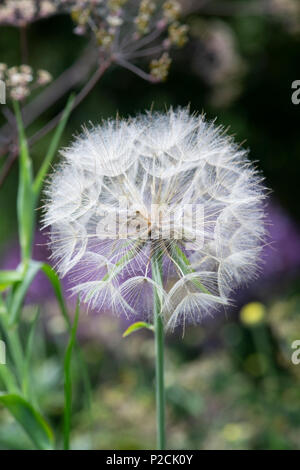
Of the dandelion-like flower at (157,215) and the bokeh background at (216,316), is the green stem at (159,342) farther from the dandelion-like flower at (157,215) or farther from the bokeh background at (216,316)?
A: the bokeh background at (216,316)

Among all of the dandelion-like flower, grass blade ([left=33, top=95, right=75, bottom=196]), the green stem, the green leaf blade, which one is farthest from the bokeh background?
grass blade ([left=33, top=95, right=75, bottom=196])

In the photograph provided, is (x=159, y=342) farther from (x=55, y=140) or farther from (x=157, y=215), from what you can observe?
(x=55, y=140)

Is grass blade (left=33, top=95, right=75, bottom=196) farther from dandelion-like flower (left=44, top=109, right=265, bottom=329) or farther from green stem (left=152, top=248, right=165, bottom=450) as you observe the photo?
green stem (left=152, top=248, right=165, bottom=450)

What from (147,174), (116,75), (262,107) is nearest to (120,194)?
(147,174)

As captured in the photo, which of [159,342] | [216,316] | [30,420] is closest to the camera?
[159,342]

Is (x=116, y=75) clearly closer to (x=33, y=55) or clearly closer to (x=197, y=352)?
(x=33, y=55)

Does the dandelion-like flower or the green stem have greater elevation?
the dandelion-like flower

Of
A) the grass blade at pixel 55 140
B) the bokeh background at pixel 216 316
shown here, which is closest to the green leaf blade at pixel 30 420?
the bokeh background at pixel 216 316

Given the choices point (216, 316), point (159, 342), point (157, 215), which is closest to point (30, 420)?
point (159, 342)
